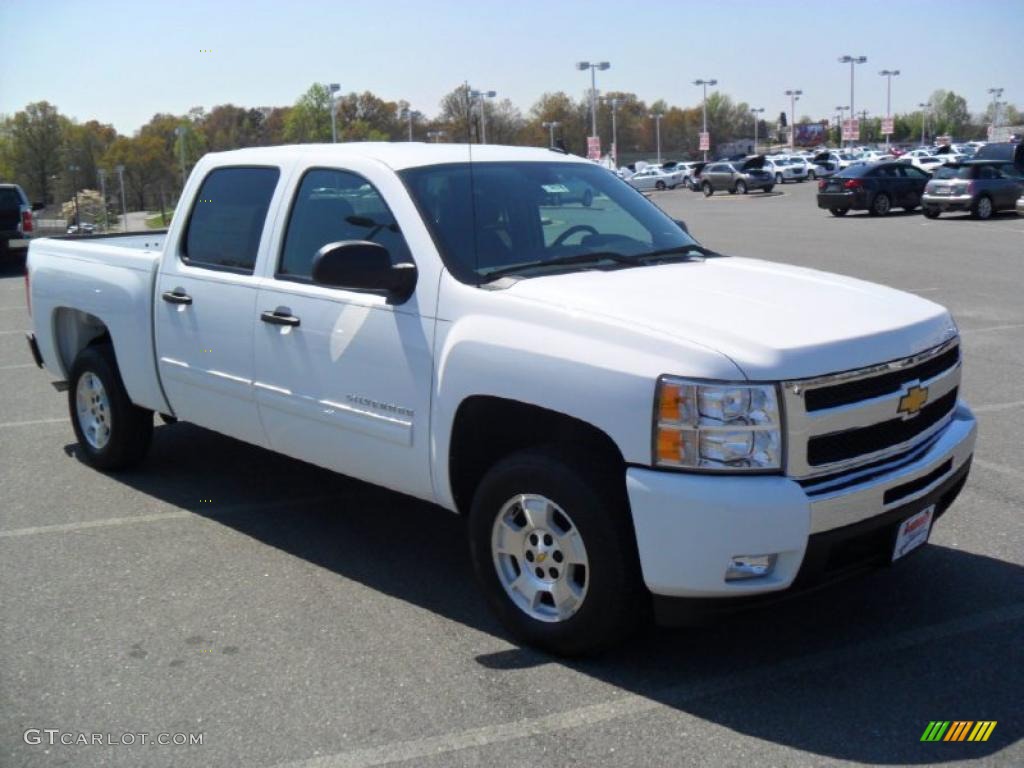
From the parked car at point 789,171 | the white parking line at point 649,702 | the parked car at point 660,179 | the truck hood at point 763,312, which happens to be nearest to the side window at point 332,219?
the truck hood at point 763,312

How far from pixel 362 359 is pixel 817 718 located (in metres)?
2.31

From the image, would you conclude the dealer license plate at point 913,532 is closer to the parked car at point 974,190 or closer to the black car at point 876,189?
the parked car at point 974,190

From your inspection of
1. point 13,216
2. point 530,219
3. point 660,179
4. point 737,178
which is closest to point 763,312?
point 530,219

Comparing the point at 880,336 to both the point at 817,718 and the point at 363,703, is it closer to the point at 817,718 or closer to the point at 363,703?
the point at 817,718

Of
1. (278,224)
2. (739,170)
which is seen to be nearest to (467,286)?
(278,224)

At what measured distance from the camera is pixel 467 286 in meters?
4.41

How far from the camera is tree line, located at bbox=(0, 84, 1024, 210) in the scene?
27.5 ft

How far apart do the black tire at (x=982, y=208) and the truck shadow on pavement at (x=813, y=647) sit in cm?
2587

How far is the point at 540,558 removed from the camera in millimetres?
4152

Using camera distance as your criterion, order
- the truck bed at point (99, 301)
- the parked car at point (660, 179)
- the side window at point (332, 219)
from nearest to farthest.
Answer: the side window at point (332, 219)
the truck bed at point (99, 301)
the parked car at point (660, 179)

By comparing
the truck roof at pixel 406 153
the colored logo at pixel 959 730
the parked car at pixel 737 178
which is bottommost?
the colored logo at pixel 959 730

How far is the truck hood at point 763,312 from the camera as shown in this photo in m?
3.70

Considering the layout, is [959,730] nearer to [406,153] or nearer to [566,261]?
[566,261]

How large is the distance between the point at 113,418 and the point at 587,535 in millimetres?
3852
